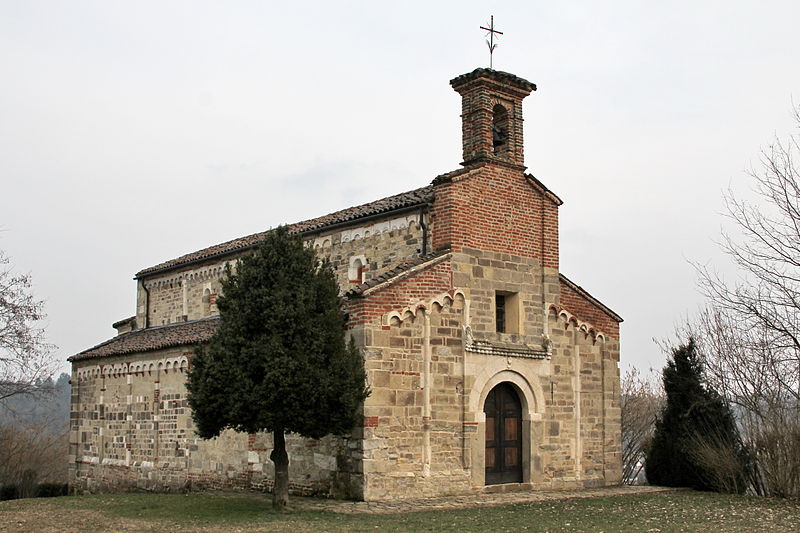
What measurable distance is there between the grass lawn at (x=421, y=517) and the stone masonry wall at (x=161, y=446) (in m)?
1.21

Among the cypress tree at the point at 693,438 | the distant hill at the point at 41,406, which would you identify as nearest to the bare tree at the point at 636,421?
the cypress tree at the point at 693,438

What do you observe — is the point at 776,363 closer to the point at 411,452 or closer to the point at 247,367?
the point at 411,452

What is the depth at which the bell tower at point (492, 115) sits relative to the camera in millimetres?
19609

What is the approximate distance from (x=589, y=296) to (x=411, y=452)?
699 centimetres

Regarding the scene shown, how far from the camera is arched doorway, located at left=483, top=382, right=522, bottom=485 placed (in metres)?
18.8

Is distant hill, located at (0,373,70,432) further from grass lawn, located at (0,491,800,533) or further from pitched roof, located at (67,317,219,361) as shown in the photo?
grass lawn, located at (0,491,800,533)

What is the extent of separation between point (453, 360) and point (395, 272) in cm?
235

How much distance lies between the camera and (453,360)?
18031 millimetres

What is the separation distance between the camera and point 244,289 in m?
15.2

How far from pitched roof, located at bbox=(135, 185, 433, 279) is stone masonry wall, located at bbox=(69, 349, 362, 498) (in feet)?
13.5

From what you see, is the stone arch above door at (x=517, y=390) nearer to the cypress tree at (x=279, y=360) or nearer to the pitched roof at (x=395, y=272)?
the pitched roof at (x=395, y=272)

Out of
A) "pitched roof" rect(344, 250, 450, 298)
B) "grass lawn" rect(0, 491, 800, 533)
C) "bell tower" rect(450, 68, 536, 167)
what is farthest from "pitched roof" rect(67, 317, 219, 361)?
"bell tower" rect(450, 68, 536, 167)

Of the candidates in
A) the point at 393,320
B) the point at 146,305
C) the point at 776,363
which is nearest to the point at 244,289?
the point at 393,320

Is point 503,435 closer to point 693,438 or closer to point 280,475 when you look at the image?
point 693,438
